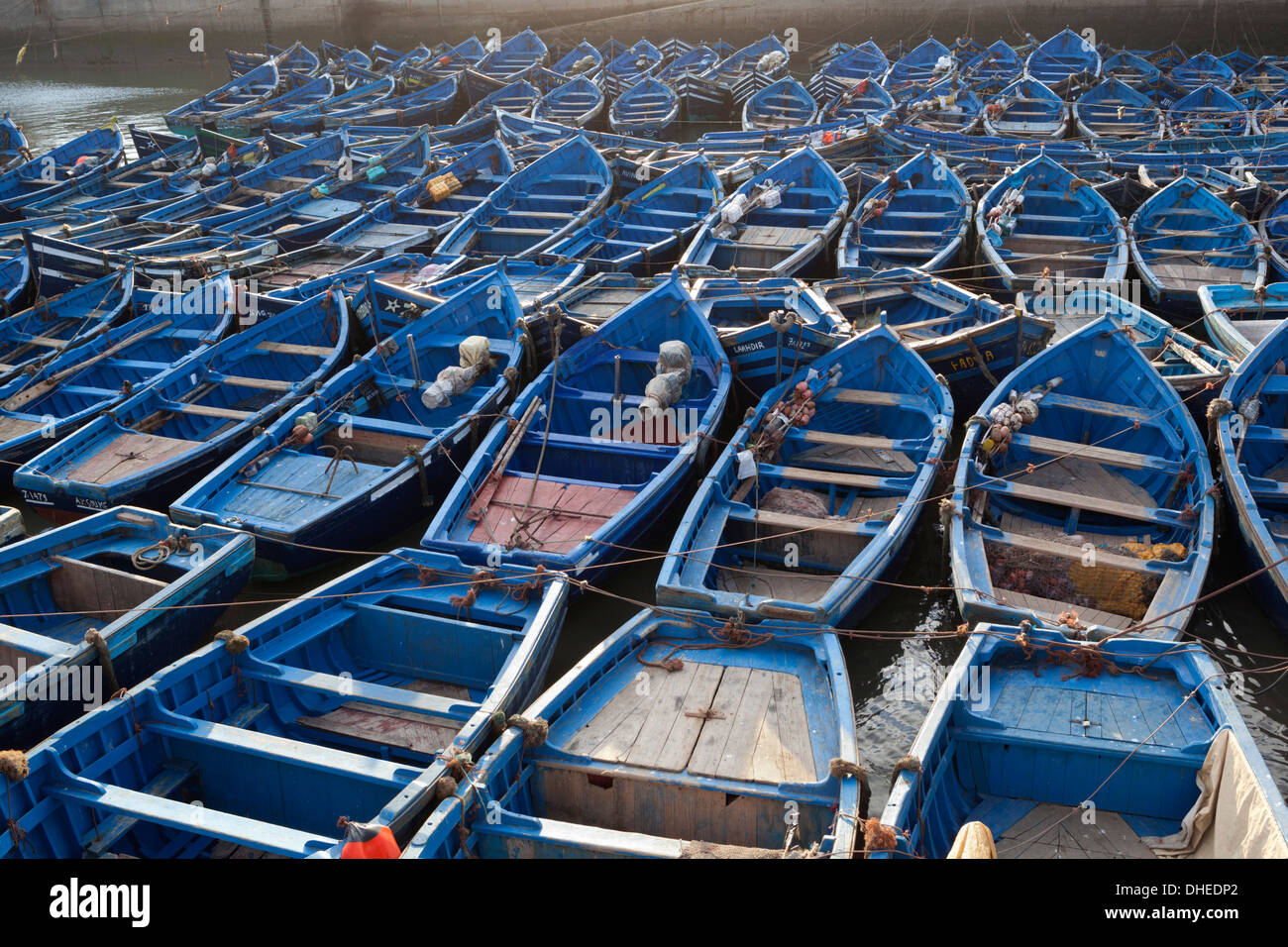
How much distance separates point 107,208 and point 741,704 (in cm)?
2236


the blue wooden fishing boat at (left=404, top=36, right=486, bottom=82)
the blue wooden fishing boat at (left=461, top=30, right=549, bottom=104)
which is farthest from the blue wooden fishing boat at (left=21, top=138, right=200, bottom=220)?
the blue wooden fishing boat at (left=404, top=36, right=486, bottom=82)

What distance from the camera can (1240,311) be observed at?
15.0 meters

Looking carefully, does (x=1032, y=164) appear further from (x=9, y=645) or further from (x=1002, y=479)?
(x=9, y=645)

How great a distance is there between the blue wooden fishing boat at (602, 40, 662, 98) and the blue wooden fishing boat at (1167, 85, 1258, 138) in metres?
17.4

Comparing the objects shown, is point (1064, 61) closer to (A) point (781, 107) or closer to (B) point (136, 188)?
(A) point (781, 107)

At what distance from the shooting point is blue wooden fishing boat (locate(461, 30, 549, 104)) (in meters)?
34.9

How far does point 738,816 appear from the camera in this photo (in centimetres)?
784

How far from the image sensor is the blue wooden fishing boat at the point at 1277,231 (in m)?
16.8

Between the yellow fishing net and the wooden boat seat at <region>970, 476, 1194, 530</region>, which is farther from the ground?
the wooden boat seat at <region>970, 476, 1194, 530</region>

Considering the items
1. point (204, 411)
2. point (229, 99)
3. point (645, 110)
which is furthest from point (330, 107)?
point (204, 411)

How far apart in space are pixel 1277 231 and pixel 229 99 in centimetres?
3414

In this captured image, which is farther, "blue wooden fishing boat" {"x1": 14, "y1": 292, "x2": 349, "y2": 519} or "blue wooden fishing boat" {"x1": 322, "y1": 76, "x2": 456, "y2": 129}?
"blue wooden fishing boat" {"x1": 322, "y1": 76, "x2": 456, "y2": 129}

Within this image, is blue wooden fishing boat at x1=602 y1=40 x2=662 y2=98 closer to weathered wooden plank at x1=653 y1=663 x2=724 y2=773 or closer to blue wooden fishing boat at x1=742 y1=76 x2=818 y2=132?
blue wooden fishing boat at x1=742 y1=76 x2=818 y2=132

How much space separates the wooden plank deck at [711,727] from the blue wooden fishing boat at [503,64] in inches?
1201
